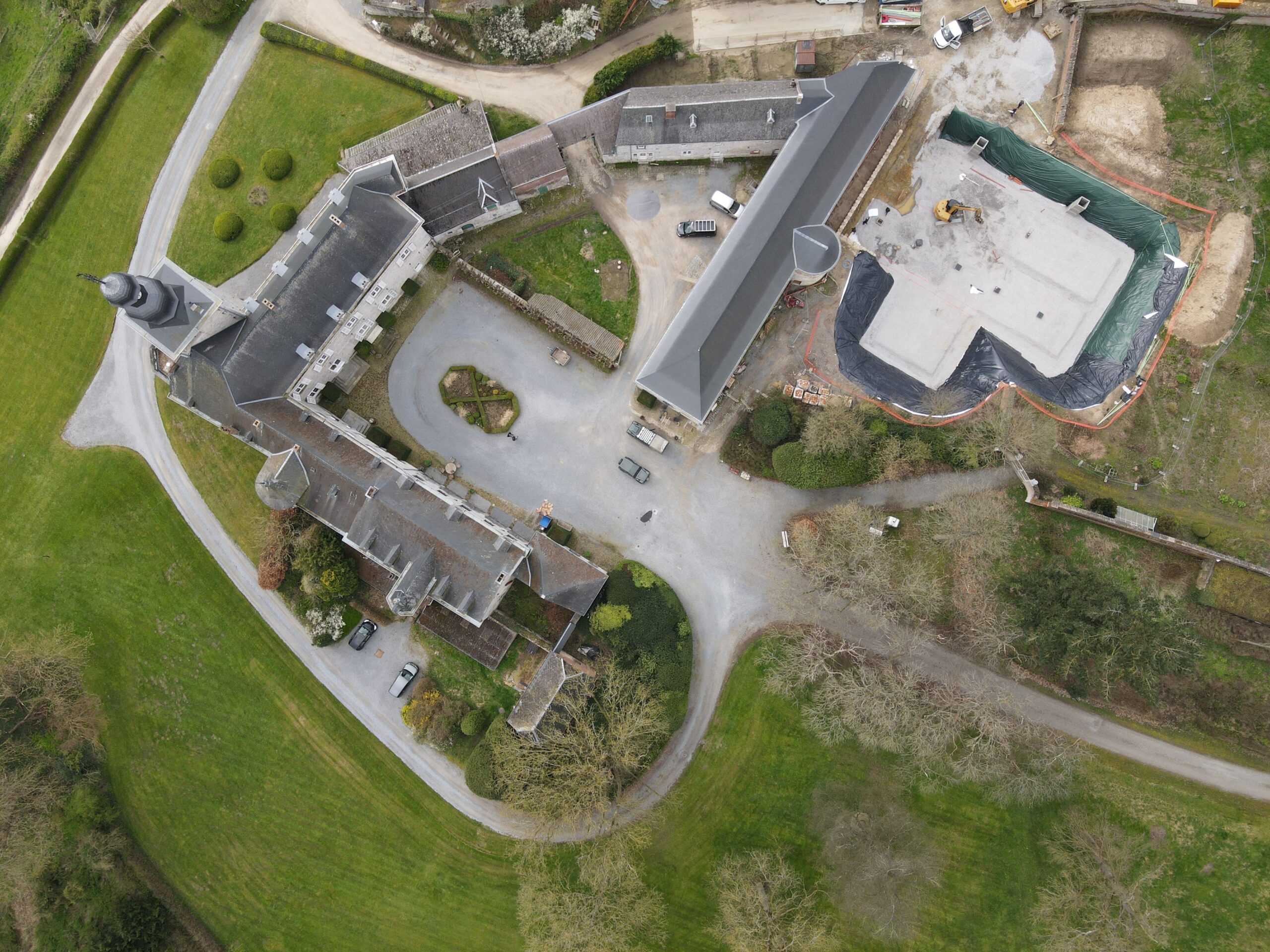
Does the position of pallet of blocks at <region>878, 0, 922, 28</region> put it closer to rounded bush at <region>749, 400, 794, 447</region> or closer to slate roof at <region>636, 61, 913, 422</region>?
slate roof at <region>636, 61, 913, 422</region>

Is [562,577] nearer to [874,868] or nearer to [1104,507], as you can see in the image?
[874,868]

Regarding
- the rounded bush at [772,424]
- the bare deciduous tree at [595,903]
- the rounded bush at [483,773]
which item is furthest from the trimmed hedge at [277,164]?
the bare deciduous tree at [595,903]

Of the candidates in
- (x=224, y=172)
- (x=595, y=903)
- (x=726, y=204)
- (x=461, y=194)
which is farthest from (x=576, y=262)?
(x=595, y=903)

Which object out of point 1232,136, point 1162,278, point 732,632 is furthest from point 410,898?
point 1232,136

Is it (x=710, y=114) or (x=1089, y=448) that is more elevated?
(x=710, y=114)

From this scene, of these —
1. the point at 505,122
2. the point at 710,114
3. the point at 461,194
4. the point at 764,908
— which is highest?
the point at 710,114
